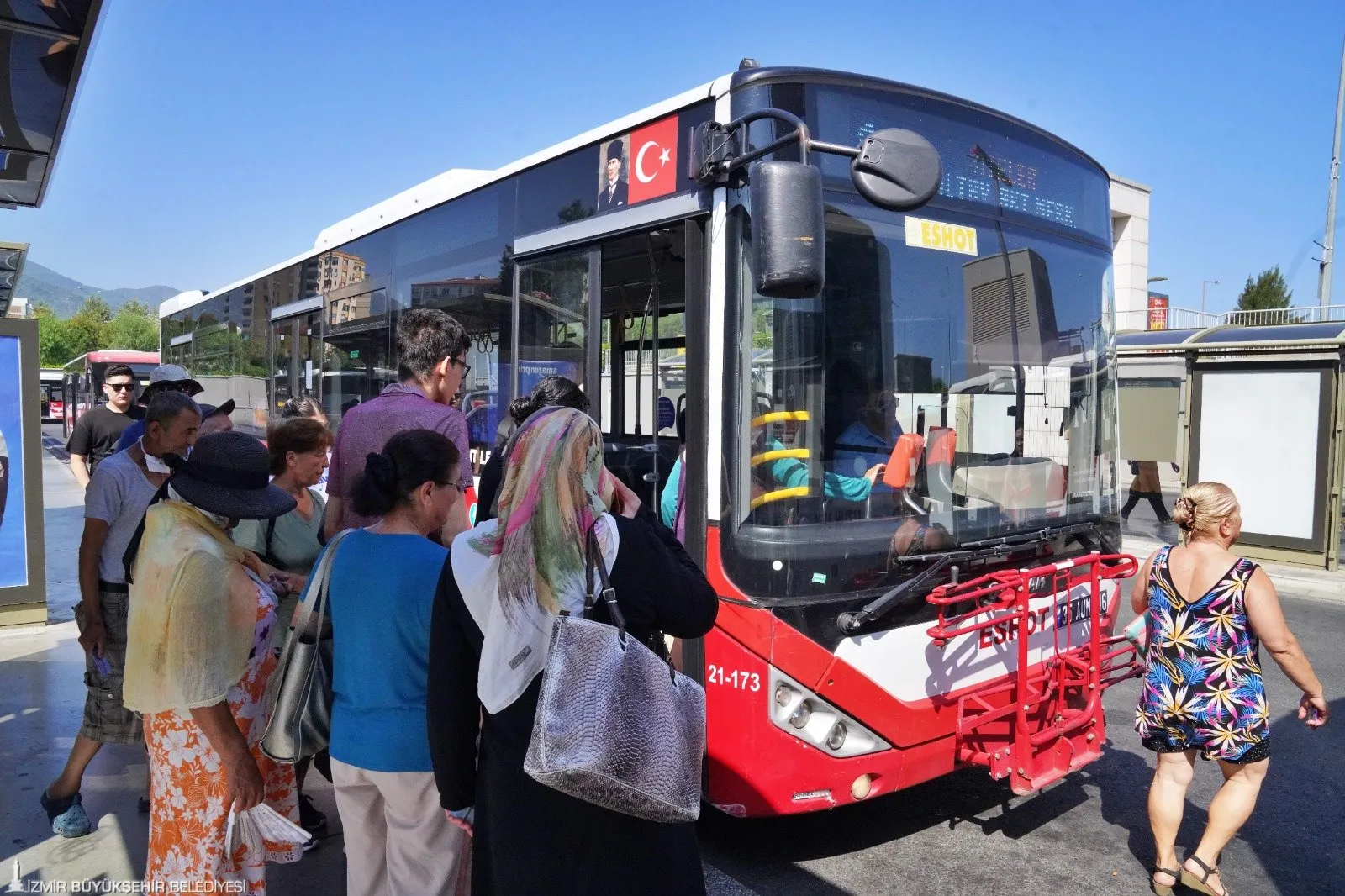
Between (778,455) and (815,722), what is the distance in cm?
100

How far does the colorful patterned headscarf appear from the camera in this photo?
6.53 feet

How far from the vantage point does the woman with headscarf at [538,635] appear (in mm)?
1997

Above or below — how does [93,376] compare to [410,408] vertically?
above

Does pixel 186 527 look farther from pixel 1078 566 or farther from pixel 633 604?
pixel 1078 566

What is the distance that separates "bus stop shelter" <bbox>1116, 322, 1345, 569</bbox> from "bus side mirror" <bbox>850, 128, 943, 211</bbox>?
862cm

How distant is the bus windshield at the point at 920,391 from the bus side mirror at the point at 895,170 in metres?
0.19

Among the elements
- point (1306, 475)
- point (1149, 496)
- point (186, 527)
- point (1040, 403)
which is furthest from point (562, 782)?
point (1149, 496)

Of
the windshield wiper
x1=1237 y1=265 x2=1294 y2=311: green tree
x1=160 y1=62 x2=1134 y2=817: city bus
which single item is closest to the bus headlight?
x1=160 y1=62 x2=1134 y2=817: city bus

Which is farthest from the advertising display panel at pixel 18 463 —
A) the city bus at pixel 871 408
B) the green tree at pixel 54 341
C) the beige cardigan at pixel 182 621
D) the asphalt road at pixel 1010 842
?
the green tree at pixel 54 341

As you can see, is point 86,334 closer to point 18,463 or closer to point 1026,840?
point 18,463

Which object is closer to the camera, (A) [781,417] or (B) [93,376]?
(A) [781,417]

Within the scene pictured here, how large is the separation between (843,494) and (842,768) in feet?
3.37

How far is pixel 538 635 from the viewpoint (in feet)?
6.53

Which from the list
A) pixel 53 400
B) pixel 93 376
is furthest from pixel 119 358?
pixel 53 400
